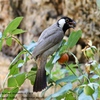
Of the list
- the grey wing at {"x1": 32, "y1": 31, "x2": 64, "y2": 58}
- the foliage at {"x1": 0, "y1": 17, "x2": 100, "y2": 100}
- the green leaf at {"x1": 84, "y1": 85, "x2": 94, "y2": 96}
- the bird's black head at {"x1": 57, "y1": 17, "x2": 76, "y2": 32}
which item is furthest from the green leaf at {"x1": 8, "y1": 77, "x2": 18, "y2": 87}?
the bird's black head at {"x1": 57, "y1": 17, "x2": 76, "y2": 32}

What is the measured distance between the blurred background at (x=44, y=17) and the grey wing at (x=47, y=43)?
58.7 inches

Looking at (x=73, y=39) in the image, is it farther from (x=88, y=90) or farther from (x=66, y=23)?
(x=66, y=23)

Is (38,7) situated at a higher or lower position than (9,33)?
higher

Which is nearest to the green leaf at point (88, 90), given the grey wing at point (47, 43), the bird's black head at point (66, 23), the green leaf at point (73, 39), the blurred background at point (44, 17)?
the green leaf at point (73, 39)

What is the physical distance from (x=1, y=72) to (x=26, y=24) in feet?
1.48

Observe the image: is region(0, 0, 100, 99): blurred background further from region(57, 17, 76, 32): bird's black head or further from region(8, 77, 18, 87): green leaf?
region(8, 77, 18, 87): green leaf

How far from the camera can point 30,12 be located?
264 cm

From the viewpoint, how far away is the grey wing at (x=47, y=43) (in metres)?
0.89

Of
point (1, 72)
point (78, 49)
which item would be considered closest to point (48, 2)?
point (78, 49)

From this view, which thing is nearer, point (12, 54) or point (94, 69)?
point (94, 69)

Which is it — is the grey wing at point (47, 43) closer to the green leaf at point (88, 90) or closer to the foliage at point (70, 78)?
the foliage at point (70, 78)

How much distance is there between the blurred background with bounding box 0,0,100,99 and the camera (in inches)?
98.7

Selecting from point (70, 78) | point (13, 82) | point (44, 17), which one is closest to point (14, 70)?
point (13, 82)

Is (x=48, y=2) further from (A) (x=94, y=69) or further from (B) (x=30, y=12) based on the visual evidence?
(A) (x=94, y=69)
